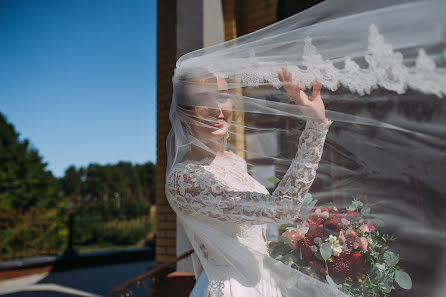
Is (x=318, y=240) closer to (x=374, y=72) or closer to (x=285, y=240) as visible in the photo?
(x=285, y=240)

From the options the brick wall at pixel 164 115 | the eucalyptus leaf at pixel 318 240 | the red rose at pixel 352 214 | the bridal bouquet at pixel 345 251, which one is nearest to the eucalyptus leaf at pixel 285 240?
the bridal bouquet at pixel 345 251

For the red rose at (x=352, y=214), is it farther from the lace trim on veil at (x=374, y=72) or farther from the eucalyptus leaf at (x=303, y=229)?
the lace trim on veil at (x=374, y=72)

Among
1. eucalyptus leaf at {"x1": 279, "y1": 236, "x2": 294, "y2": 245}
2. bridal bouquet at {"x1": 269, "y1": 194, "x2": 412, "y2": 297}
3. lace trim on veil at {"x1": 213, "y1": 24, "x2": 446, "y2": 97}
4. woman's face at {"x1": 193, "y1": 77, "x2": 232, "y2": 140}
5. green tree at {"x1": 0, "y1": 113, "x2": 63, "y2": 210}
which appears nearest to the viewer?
lace trim on veil at {"x1": 213, "y1": 24, "x2": 446, "y2": 97}

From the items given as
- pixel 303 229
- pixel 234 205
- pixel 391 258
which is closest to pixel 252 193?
pixel 234 205

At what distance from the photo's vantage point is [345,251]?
1.12 m

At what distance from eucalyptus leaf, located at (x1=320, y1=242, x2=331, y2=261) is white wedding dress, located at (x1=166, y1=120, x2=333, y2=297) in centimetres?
16

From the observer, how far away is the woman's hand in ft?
3.46

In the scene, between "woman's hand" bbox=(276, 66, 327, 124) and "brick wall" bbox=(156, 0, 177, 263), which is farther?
"brick wall" bbox=(156, 0, 177, 263)

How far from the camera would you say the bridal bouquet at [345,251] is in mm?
1021

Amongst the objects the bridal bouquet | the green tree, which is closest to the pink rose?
the bridal bouquet

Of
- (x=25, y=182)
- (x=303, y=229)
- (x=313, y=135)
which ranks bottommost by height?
(x=25, y=182)

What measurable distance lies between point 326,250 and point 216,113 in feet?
2.25

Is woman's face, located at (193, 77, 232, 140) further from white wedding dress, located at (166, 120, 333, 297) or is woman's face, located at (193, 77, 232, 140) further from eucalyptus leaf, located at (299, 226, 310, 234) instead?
eucalyptus leaf, located at (299, 226, 310, 234)

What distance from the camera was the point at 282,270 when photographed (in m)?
1.19
